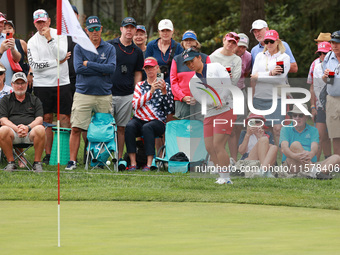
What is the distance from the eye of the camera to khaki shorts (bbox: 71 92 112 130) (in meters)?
11.2

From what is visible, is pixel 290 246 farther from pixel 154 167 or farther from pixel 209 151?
pixel 154 167

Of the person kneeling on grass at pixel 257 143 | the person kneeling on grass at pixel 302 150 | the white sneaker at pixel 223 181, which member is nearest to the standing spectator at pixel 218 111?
the white sneaker at pixel 223 181

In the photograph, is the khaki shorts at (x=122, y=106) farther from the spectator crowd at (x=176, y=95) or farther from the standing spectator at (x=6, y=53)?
the standing spectator at (x=6, y=53)

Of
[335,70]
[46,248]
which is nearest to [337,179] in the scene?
[335,70]

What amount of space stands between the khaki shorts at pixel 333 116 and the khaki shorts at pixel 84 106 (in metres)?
3.38

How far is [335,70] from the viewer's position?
1030 cm

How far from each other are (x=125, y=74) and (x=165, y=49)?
769 mm

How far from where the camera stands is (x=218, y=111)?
9820mm

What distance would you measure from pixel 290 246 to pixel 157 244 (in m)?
1.07

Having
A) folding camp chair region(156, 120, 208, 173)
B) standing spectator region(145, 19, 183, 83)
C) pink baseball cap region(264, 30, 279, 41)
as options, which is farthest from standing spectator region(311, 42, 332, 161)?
standing spectator region(145, 19, 183, 83)

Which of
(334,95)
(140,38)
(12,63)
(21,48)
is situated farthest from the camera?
(140,38)

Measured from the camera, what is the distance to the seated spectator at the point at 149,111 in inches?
438

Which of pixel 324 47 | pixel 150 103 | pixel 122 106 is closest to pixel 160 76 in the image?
pixel 150 103

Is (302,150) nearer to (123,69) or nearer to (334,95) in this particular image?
(334,95)
